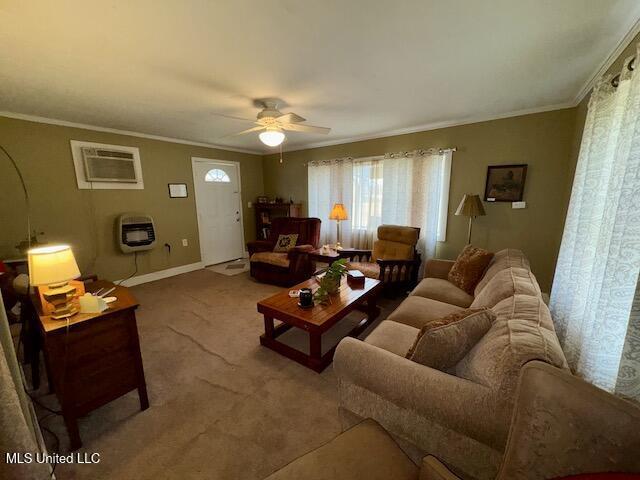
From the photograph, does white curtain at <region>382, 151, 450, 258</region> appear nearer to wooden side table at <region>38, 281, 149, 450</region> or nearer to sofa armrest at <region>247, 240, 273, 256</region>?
sofa armrest at <region>247, 240, 273, 256</region>

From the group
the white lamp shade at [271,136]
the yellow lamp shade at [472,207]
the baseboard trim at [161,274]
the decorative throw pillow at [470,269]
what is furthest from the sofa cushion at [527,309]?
the baseboard trim at [161,274]

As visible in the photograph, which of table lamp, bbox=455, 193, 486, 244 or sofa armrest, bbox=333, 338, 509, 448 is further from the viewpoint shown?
table lamp, bbox=455, 193, 486, 244

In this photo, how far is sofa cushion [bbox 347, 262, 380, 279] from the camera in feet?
10.3

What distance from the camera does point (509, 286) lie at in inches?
63.1

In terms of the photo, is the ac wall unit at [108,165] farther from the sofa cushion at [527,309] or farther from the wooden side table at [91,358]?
the sofa cushion at [527,309]

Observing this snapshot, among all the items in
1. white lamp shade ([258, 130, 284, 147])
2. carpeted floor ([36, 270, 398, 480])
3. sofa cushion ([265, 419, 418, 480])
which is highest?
white lamp shade ([258, 130, 284, 147])

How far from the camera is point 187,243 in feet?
14.9

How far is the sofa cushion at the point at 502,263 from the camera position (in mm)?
2033

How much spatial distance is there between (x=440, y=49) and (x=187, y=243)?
14.9 ft

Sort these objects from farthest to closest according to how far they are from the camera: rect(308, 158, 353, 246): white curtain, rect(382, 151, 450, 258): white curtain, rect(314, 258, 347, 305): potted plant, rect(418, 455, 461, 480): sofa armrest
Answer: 1. rect(308, 158, 353, 246): white curtain
2. rect(382, 151, 450, 258): white curtain
3. rect(314, 258, 347, 305): potted plant
4. rect(418, 455, 461, 480): sofa armrest

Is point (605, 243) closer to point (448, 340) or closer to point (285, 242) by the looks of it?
point (448, 340)

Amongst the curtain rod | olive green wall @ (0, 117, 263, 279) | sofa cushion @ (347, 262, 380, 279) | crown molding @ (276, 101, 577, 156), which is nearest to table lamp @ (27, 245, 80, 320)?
olive green wall @ (0, 117, 263, 279)

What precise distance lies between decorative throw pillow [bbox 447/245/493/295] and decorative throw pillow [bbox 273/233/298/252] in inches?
97.0

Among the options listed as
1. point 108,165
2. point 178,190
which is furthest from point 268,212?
point 108,165
